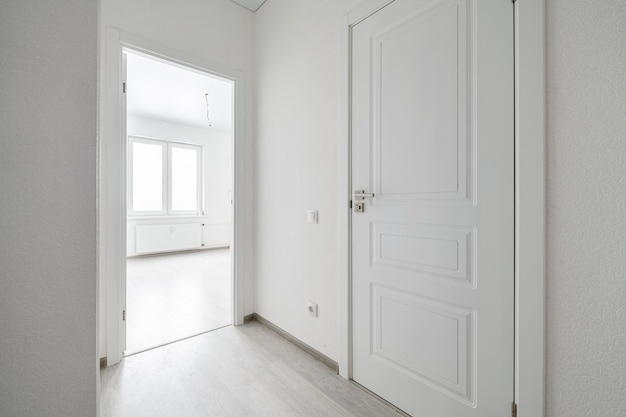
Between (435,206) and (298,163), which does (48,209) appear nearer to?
(435,206)

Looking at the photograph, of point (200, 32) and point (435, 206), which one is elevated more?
point (200, 32)

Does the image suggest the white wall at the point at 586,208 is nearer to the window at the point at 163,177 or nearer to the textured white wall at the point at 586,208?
the textured white wall at the point at 586,208

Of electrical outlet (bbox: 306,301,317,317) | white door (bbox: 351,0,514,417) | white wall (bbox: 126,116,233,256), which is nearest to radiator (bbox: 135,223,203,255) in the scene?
white wall (bbox: 126,116,233,256)

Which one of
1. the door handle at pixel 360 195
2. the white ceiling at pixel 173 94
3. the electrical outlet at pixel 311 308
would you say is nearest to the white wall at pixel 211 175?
the white ceiling at pixel 173 94

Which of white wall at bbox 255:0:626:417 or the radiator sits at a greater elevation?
white wall at bbox 255:0:626:417

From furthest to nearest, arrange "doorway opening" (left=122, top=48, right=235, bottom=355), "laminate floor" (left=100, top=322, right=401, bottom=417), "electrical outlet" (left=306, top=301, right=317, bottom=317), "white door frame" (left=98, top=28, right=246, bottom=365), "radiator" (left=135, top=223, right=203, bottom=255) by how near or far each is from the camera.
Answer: "radiator" (left=135, top=223, right=203, bottom=255) < "doorway opening" (left=122, top=48, right=235, bottom=355) < "electrical outlet" (left=306, top=301, right=317, bottom=317) < "white door frame" (left=98, top=28, right=246, bottom=365) < "laminate floor" (left=100, top=322, right=401, bottom=417)

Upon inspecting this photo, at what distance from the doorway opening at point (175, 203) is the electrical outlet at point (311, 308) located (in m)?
0.97

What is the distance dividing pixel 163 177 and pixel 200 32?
173 inches

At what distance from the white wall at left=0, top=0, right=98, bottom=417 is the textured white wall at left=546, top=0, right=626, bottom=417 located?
1.41m

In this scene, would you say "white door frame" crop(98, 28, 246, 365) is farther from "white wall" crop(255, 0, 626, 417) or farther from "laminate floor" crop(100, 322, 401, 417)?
"white wall" crop(255, 0, 626, 417)

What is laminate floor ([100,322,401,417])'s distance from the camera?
145cm

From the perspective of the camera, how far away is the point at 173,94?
4.38 m

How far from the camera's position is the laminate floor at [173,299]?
2336mm

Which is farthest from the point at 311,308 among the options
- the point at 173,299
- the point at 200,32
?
the point at 200,32
